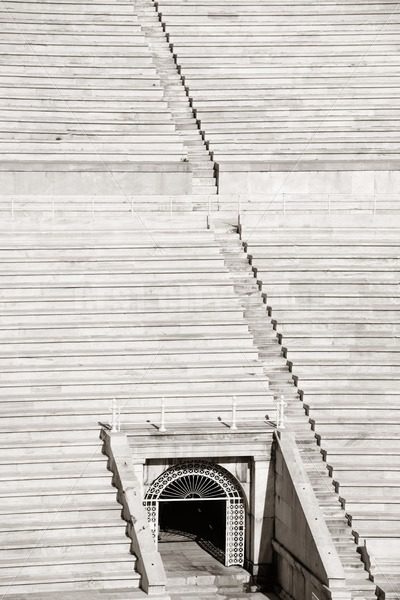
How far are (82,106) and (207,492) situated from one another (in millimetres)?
12279

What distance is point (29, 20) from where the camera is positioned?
36375 mm

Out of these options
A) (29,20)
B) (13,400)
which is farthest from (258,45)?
(13,400)

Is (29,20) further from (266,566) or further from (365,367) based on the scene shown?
(266,566)

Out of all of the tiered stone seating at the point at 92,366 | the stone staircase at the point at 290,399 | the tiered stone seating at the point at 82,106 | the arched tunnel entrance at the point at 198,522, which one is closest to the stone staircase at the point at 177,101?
the tiered stone seating at the point at 82,106

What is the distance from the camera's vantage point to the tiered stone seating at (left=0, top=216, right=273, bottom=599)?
886 inches

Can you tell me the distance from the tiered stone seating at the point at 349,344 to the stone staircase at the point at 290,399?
0.17 metres

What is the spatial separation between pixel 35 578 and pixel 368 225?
11.6 metres

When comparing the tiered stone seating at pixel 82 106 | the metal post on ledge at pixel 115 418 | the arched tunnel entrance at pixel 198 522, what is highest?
the tiered stone seating at pixel 82 106

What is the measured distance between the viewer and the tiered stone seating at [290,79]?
110ft

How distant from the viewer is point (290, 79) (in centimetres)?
3588

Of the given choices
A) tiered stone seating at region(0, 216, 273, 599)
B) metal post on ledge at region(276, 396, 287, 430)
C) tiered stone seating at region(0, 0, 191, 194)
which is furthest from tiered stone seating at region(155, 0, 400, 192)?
metal post on ledge at region(276, 396, 287, 430)

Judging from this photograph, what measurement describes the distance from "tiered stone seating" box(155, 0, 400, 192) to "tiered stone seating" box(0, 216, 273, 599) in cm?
447

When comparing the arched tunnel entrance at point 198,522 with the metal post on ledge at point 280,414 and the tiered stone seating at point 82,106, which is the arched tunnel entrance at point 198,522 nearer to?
the metal post on ledge at point 280,414

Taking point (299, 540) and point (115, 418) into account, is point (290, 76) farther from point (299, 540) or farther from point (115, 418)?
point (299, 540)
